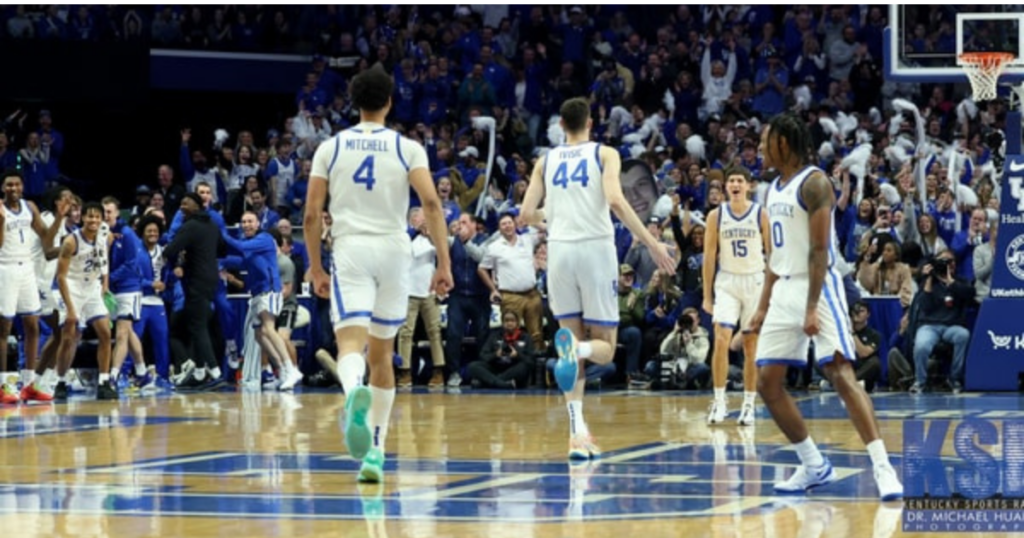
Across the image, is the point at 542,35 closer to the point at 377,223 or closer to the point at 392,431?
the point at 392,431

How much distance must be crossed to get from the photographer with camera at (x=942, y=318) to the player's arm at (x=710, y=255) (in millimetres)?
5853

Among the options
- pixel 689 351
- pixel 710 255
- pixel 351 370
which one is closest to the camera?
pixel 351 370

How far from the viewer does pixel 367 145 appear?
11008 millimetres

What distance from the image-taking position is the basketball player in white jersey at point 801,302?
1029 cm

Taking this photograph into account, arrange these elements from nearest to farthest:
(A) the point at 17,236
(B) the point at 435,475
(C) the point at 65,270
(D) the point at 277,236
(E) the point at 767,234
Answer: (E) the point at 767,234
(B) the point at 435,475
(A) the point at 17,236
(C) the point at 65,270
(D) the point at 277,236

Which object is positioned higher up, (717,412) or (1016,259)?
(1016,259)

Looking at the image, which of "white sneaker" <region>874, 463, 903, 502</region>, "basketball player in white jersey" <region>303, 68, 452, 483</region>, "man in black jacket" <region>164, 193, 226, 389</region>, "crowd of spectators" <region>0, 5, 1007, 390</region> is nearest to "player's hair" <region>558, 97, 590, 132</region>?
"basketball player in white jersey" <region>303, 68, 452, 483</region>

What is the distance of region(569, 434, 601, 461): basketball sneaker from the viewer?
1265 cm

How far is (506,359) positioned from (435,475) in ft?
36.4

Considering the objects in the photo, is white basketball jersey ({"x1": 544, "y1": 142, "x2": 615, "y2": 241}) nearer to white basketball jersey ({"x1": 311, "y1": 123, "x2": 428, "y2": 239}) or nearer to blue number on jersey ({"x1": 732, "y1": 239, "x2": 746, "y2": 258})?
white basketball jersey ({"x1": 311, "y1": 123, "x2": 428, "y2": 239})

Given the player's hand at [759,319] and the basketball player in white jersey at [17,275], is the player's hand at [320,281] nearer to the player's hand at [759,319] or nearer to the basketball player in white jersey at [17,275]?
the player's hand at [759,319]

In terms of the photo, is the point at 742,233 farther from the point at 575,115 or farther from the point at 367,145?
the point at 367,145

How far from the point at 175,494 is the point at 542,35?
77.0ft

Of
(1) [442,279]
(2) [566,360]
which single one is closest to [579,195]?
(2) [566,360]
